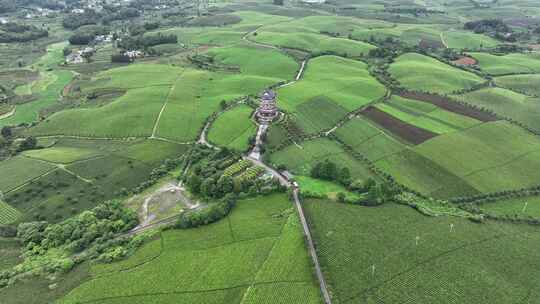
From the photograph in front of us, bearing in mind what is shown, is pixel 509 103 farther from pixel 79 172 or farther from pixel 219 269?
pixel 79 172

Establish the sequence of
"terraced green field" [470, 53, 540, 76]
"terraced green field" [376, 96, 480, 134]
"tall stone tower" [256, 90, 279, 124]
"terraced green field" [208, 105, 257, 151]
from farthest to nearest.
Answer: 1. "terraced green field" [470, 53, 540, 76]
2. "tall stone tower" [256, 90, 279, 124]
3. "terraced green field" [376, 96, 480, 134]
4. "terraced green field" [208, 105, 257, 151]

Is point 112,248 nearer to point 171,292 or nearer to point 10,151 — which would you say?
point 171,292

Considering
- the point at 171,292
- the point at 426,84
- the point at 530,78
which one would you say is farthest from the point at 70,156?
the point at 530,78

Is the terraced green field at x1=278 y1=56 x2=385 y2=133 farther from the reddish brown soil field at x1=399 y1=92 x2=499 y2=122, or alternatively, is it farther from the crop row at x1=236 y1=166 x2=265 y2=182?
the crop row at x1=236 y1=166 x2=265 y2=182

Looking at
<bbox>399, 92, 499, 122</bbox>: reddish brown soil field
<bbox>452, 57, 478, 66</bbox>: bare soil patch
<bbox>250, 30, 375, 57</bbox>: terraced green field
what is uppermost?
<bbox>250, 30, 375, 57</bbox>: terraced green field

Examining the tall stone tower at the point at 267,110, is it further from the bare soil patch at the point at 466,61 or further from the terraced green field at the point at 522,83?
the bare soil patch at the point at 466,61

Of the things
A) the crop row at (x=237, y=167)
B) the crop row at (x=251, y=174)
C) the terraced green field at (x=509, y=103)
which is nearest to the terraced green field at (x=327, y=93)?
the crop row at (x=237, y=167)

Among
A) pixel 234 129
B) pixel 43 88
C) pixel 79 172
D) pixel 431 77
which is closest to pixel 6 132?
pixel 79 172

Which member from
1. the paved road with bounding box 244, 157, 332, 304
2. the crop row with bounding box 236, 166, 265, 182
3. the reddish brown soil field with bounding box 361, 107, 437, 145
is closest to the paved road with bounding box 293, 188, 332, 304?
the paved road with bounding box 244, 157, 332, 304
